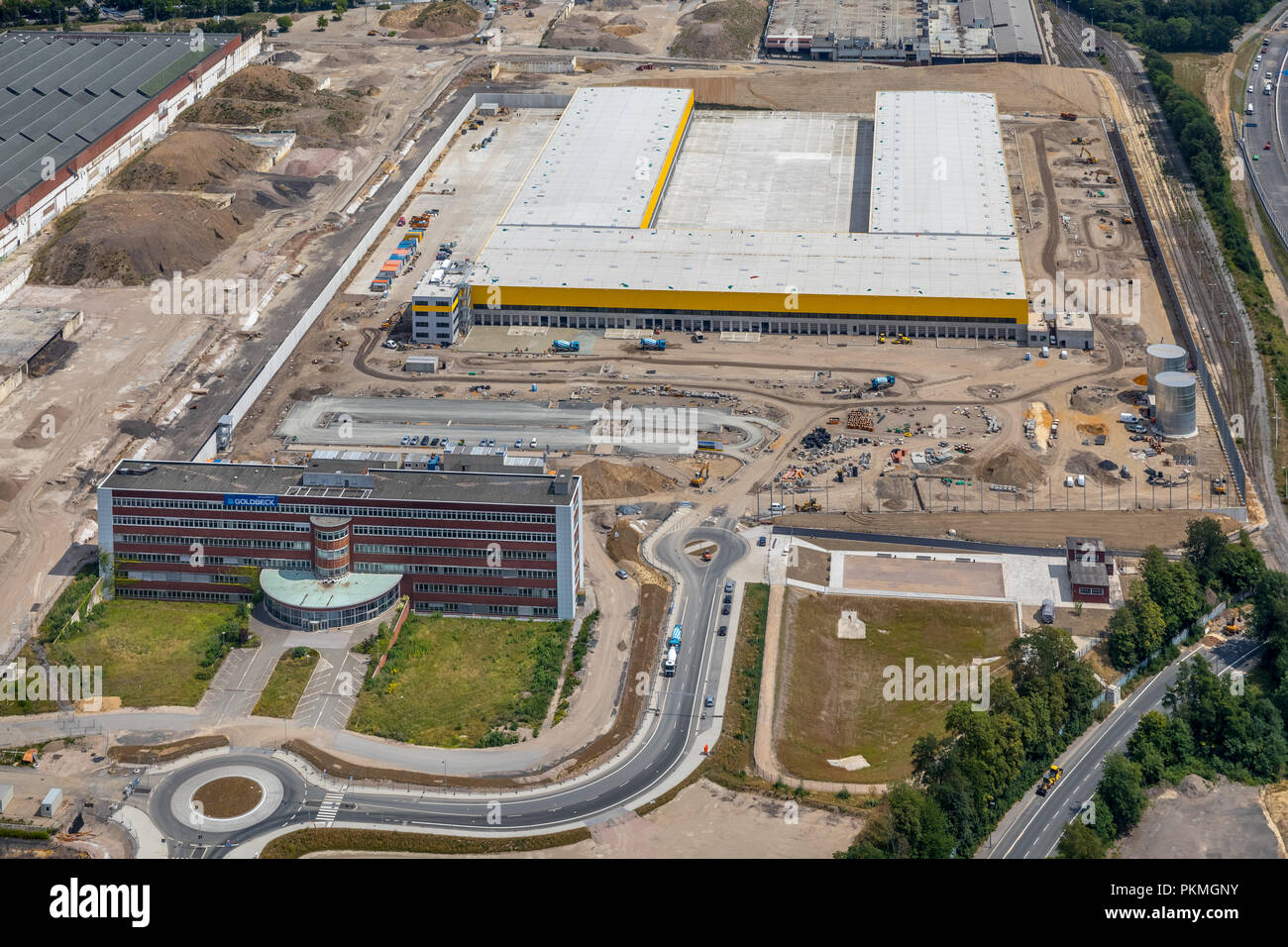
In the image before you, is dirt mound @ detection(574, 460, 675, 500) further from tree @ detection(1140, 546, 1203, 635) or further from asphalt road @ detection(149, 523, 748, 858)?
tree @ detection(1140, 546, 1203, 635)

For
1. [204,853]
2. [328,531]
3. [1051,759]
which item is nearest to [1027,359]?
[1051,759]

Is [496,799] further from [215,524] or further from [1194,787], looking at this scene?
[1194,787]

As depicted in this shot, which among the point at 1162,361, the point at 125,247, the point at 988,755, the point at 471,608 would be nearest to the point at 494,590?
the point at 471,608

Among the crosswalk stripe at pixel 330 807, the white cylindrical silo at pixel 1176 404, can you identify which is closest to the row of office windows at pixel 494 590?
the crosswalk stripe at pixel 330 807

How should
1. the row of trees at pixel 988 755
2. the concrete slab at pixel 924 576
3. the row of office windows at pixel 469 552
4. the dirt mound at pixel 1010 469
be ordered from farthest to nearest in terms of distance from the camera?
the dirt mound at pixel 1010 469, the concrete slab at pixel 924 576, the row of office windows at pixel 469 552, the row of trees at pixel 988 755

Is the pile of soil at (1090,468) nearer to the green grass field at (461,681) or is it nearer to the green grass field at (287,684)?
the green grass field at (461,681)

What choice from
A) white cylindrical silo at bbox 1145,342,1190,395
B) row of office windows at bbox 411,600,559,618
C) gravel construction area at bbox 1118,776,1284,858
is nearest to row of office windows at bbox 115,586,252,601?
row of office windows at bbox 411,600,559,618

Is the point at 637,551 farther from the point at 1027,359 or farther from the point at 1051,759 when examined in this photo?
the point at 1027,359
